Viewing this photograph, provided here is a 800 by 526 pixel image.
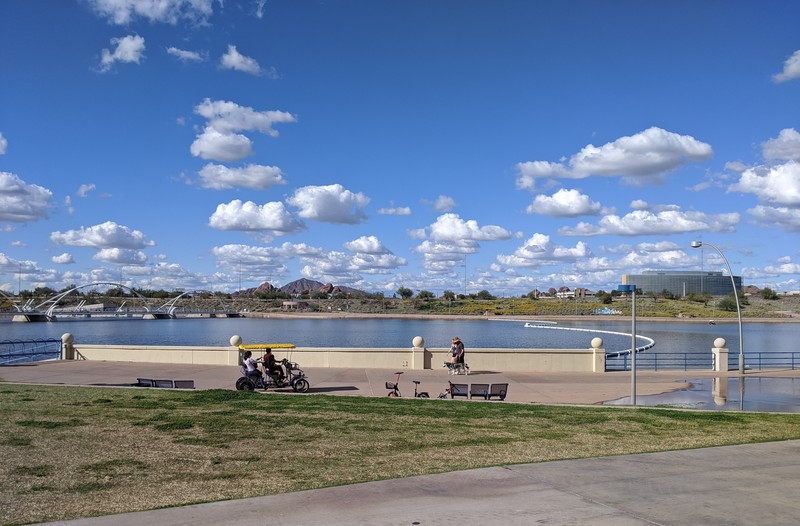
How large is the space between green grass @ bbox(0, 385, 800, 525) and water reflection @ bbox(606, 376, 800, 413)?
11.0 feet

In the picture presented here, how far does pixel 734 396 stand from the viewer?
22.3 meters

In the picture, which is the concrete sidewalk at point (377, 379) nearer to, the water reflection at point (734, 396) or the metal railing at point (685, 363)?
the water reflection at point (734, 396)

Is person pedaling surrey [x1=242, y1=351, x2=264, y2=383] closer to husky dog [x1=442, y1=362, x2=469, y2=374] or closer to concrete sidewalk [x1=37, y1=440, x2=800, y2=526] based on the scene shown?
husky dog [x1=442, y1=362, x2=469, y2=374]

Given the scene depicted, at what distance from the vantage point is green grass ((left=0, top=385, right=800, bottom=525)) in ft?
27.5

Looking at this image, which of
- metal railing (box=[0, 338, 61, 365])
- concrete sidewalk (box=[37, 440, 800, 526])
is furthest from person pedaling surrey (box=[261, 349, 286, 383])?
metal railing (box=[0, 338, 61, 365])

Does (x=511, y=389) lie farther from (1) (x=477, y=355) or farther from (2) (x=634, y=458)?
(2) (x=634, y=458)

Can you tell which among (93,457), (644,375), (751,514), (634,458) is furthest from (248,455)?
(644,375)

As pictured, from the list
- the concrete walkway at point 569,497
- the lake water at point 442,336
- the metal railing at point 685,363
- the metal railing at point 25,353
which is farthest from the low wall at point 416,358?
the lake water at point 442,336

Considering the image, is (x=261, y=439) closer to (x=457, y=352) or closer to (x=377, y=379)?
(x=377, y=379)

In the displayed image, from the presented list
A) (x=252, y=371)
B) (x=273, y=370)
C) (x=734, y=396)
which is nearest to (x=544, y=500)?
(x=252, y=371)

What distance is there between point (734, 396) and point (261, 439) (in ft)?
55.1

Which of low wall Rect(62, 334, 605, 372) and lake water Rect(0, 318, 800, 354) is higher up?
low wall Rect(62, 334, 605, 372)

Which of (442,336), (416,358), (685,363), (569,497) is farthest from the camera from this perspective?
(442,336)

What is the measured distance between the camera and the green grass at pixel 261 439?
27.5ft
